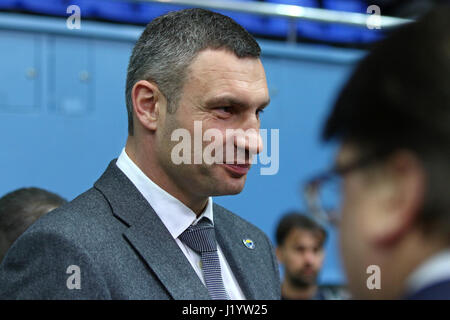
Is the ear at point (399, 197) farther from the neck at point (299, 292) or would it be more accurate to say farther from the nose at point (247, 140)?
the neck at point (299, 292)

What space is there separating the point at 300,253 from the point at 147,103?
1533 millimetres

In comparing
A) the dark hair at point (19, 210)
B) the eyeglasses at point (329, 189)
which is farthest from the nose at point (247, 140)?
the dark hair at point (19, 210)

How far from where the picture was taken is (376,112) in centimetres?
52

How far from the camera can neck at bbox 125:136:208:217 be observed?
117cm

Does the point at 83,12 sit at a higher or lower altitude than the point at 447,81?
higher

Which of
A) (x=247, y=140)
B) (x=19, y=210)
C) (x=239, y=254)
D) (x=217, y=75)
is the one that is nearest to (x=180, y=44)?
(x=217, y=75)

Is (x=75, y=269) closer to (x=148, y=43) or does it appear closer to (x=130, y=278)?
(x=130, y=278)

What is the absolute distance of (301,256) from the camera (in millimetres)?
2510

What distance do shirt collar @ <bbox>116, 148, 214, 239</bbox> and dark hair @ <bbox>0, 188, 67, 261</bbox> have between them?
624mm

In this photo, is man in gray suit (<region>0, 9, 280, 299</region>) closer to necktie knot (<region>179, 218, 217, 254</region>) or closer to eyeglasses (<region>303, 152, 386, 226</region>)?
necktie knot (<region>179, 218, 217, 254</region>)

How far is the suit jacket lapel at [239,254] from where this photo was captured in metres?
1.20

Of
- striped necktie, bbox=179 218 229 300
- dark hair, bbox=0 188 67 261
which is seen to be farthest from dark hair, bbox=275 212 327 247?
striped necktie, bbox=179 218 229 300
